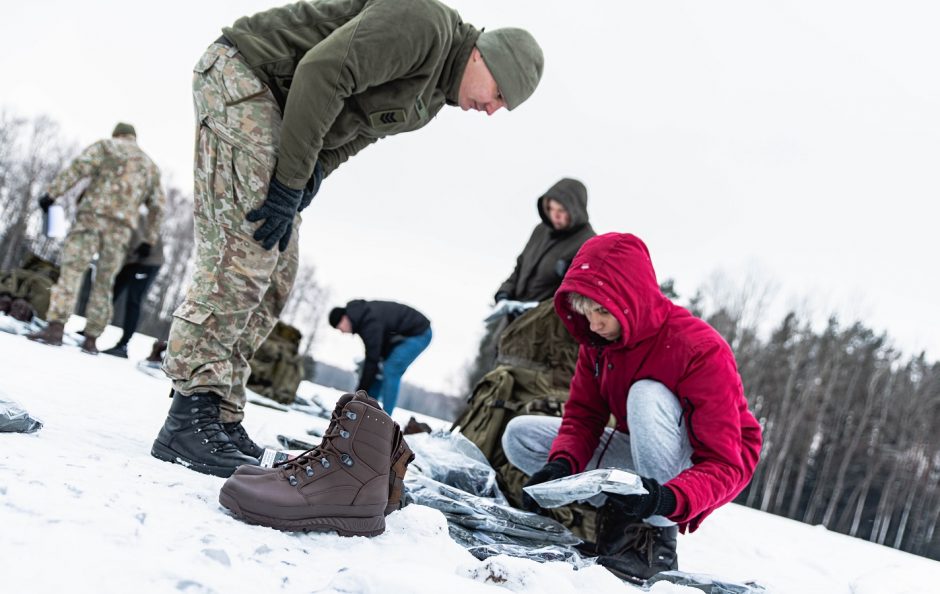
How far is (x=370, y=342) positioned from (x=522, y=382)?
2.20 metres

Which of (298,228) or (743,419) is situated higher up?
(298,228)

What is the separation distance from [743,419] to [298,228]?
1849 mm

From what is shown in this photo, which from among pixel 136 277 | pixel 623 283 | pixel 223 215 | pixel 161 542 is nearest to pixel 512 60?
pixel 623 283

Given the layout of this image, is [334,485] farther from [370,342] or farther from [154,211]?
[154,211]

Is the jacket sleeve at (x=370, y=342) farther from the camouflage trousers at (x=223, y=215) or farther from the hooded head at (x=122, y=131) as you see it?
the camouflage trousers at (x=223, y=215)

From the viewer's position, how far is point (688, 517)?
211 centimetres

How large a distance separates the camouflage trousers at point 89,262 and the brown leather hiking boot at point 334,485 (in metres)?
4.63

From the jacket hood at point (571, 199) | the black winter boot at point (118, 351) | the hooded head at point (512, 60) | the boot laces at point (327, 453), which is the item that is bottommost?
the black winter boot at point (118, 351)

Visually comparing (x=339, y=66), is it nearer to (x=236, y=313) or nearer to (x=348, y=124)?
(x=348, y=124)

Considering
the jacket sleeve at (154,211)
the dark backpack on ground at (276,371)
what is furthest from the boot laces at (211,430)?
the jacket sleeve at (154,211)

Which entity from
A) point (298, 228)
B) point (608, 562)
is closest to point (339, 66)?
point (298, 228)

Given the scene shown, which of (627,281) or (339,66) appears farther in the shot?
(627,281)

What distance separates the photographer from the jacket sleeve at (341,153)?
238 centimetres

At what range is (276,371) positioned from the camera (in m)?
5.81
